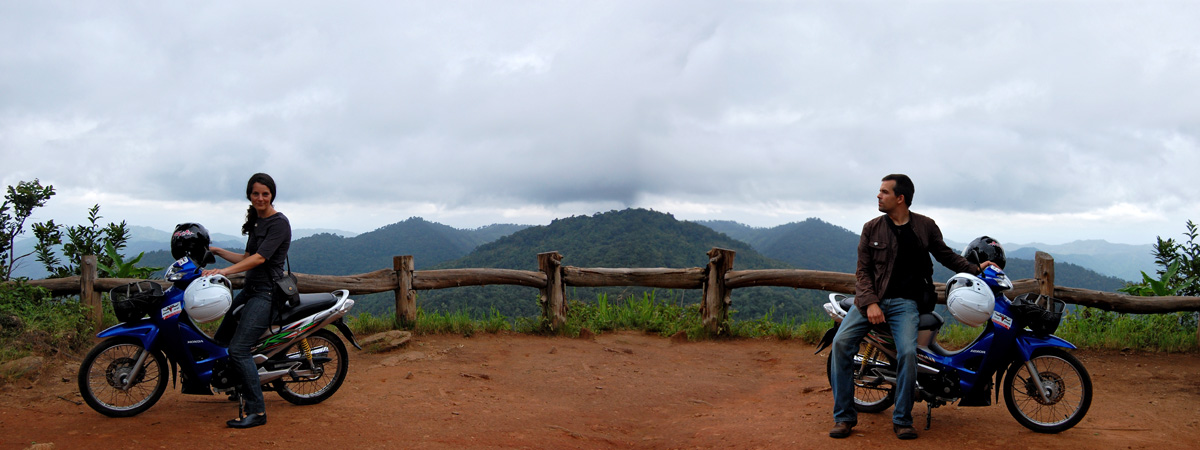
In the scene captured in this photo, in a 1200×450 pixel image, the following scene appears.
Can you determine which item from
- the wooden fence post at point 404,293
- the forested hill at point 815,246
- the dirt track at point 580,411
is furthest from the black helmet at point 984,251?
the forested hill at point 815,246

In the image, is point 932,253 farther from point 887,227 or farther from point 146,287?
point 146,287

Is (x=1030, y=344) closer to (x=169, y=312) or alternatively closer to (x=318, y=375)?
(x=318, y=375)

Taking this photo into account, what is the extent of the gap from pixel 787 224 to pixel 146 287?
76.9 m

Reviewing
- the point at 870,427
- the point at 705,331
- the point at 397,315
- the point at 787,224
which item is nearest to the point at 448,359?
the point at 397,315

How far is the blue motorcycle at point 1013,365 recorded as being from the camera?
441 cm

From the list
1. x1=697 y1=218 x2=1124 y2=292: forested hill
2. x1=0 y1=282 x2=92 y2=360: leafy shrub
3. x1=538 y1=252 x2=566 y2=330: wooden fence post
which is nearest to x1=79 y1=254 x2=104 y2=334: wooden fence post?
x1=0 y1=282 x2=92 y2=360: leafy shrub

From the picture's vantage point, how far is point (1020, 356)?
4445 millimetres

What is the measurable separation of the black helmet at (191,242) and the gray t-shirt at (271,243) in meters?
0.32

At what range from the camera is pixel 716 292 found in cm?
927

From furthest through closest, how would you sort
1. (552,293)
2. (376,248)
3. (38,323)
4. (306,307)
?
(376,248) < (552,293) < (38,323) < (306,307)

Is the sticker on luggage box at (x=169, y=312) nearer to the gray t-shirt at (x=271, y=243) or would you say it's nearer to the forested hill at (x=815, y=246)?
the gray t-shirt at (x=271, y=243)

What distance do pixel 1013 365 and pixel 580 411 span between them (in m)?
3.25

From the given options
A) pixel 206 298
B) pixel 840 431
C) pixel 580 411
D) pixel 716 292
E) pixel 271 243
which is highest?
pixel 271 243

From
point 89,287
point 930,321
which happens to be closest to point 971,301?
point 930,321
